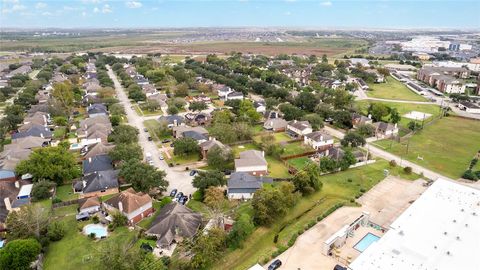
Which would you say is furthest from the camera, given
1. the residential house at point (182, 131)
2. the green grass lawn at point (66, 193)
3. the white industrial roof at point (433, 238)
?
the residential house at point (182, 131)

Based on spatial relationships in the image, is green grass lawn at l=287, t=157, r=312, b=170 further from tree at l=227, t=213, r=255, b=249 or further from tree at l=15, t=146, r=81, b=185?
tree at l=15, t=146, r=81, b=185

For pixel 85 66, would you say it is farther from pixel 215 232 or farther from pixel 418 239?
pixel 418 239

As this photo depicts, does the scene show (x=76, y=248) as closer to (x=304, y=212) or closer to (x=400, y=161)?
(x=304, y=212)

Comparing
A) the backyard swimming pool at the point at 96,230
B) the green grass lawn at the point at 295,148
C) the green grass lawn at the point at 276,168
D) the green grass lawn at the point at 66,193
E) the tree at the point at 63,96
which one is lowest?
the backyard swimming pool at the point at 96,230

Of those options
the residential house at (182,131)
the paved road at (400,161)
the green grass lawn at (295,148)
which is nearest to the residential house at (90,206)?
the residential house at (182,131)

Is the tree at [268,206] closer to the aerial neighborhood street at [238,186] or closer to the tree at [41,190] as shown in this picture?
the aerial neighborhood street at [238,186]

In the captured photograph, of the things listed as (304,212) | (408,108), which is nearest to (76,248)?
(304,212)
